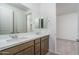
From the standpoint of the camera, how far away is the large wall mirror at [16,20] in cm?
164

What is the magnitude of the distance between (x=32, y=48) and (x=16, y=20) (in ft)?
2.17

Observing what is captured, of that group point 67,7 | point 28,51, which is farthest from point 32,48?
point 67,7

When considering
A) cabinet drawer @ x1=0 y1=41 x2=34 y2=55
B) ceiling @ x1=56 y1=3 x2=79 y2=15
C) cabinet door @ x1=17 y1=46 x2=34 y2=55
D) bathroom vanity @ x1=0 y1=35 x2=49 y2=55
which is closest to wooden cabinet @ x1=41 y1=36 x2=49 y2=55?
bathroom vanity @ x1=0 y1=35 x2=49 y2=55

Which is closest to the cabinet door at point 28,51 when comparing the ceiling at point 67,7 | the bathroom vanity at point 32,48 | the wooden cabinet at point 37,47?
the bathroom vanity at point 32,48

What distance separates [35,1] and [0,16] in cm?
70

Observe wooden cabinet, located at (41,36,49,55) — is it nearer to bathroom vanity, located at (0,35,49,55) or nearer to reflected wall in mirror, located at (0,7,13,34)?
bathroom vanity, located at (0,35,49,55)

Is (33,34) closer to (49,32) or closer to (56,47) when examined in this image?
(49,32)

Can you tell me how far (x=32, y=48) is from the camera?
1.75 meters

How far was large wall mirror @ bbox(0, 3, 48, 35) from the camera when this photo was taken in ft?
5.39

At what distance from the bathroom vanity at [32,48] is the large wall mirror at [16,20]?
1.01ft

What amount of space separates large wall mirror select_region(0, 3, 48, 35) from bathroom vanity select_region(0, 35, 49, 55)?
0.31 m

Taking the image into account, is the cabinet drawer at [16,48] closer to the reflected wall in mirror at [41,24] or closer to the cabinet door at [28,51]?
the cabinet door at [28,51]

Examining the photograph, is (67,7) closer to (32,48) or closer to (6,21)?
(32,48)
